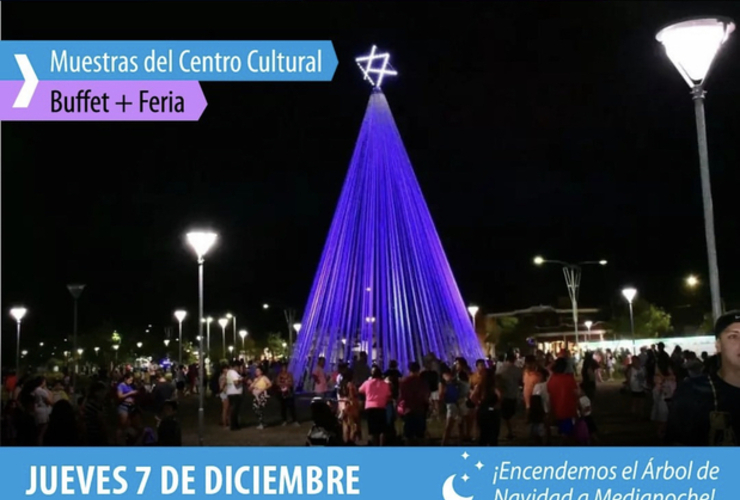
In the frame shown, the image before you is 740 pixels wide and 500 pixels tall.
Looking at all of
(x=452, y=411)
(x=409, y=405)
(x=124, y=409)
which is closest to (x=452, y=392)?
(x=452, y=411)

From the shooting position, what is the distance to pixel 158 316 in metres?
67.1

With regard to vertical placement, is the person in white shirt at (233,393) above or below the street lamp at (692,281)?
below

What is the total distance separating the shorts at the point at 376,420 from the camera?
12969mm

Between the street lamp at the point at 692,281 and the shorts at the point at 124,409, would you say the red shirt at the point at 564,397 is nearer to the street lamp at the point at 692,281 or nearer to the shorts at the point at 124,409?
the shorts at the point at 124,409

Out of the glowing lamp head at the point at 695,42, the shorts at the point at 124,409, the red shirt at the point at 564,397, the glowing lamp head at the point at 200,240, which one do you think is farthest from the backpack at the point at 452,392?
the glowing lamp head at the point at 695,42

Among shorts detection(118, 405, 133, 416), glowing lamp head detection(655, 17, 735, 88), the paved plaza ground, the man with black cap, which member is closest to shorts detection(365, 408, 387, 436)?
the paved plaza ground

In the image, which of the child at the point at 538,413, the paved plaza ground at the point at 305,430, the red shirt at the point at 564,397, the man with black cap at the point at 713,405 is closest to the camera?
the man with black cap at the point at 713,405

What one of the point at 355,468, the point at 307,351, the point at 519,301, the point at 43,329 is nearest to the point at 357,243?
the point at 307,351

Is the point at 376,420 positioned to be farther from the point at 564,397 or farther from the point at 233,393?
the point at 233,393

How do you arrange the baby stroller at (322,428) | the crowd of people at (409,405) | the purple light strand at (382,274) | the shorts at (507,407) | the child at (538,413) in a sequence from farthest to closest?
the purple light strand at (382,274), the shorts at (507,407), the child at (538,413), the crowd of people at (409,405), the baby stroller at (322,428)

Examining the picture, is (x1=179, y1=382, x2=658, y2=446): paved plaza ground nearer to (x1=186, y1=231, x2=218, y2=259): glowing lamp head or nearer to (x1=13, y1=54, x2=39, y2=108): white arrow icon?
(x1=186, y1=231, x2=218, y2=259): glowing lamp head

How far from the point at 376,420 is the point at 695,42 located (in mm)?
7922

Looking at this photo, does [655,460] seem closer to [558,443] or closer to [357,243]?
[558,443]

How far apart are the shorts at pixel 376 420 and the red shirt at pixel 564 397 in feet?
8.67
